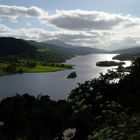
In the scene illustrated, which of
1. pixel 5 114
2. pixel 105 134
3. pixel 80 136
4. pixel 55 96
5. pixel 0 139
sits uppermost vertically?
pixel 105 134

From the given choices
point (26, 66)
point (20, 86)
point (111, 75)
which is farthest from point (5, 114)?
point (26, 66)

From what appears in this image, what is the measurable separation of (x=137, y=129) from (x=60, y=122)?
49.6ft

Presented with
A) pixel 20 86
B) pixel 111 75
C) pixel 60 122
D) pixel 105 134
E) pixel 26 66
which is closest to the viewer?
pixel 105 134

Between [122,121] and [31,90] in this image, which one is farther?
[31,90]

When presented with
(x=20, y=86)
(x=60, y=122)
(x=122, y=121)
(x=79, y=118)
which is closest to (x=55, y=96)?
(x=20, y=86)

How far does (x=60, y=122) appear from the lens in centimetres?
1978

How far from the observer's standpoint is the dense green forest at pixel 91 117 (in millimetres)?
5148

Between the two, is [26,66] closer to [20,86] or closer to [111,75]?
Answer: [20,86]

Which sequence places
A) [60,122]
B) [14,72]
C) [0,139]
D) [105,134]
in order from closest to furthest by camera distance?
[105,134]
[0,139]
[60,122]
[14,72]

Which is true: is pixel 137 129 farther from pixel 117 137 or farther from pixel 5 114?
pixel 5 114

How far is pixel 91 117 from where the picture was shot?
13.7 m

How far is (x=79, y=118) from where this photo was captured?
14.0 meters

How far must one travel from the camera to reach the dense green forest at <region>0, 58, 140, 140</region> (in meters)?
5.15

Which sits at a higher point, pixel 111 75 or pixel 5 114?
pixel 111 75
